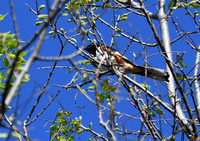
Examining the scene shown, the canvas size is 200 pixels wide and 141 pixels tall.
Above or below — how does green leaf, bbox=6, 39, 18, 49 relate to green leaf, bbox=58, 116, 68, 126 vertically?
above

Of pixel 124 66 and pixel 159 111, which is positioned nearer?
pixel 159 111

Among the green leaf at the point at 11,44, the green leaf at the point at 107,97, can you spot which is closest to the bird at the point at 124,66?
the green leaf at the point at 107,97

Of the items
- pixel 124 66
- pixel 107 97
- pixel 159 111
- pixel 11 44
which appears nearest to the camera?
pixel 11 44

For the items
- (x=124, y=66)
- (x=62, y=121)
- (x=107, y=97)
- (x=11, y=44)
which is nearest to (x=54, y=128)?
(x=62, y=121)

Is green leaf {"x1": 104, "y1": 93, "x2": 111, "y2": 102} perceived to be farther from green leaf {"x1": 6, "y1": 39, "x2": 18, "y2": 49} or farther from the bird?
green leaf {"x1": 6, "y1": 39, "x2": 18, "y2": 49}

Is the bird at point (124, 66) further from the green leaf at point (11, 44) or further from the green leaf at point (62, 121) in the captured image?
the green leaf at point (11, 44)

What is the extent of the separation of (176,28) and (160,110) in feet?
3.59

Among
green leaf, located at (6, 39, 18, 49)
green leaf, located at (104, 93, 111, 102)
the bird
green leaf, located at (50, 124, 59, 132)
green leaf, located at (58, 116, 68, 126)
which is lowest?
green leaf, located at (50, 124, 59, 132)

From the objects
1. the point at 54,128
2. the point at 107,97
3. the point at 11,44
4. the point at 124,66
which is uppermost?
the point at 124,66

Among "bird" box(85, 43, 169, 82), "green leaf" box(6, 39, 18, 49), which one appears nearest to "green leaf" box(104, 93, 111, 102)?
"bird" box(85, 43, 169, 82)

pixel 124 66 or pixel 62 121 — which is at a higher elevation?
pixel 124 66

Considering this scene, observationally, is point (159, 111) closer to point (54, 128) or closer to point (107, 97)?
point (107, 97)

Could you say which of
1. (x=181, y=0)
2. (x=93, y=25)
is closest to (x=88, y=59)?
(x=93, y=25)

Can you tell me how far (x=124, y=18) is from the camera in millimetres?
2768
